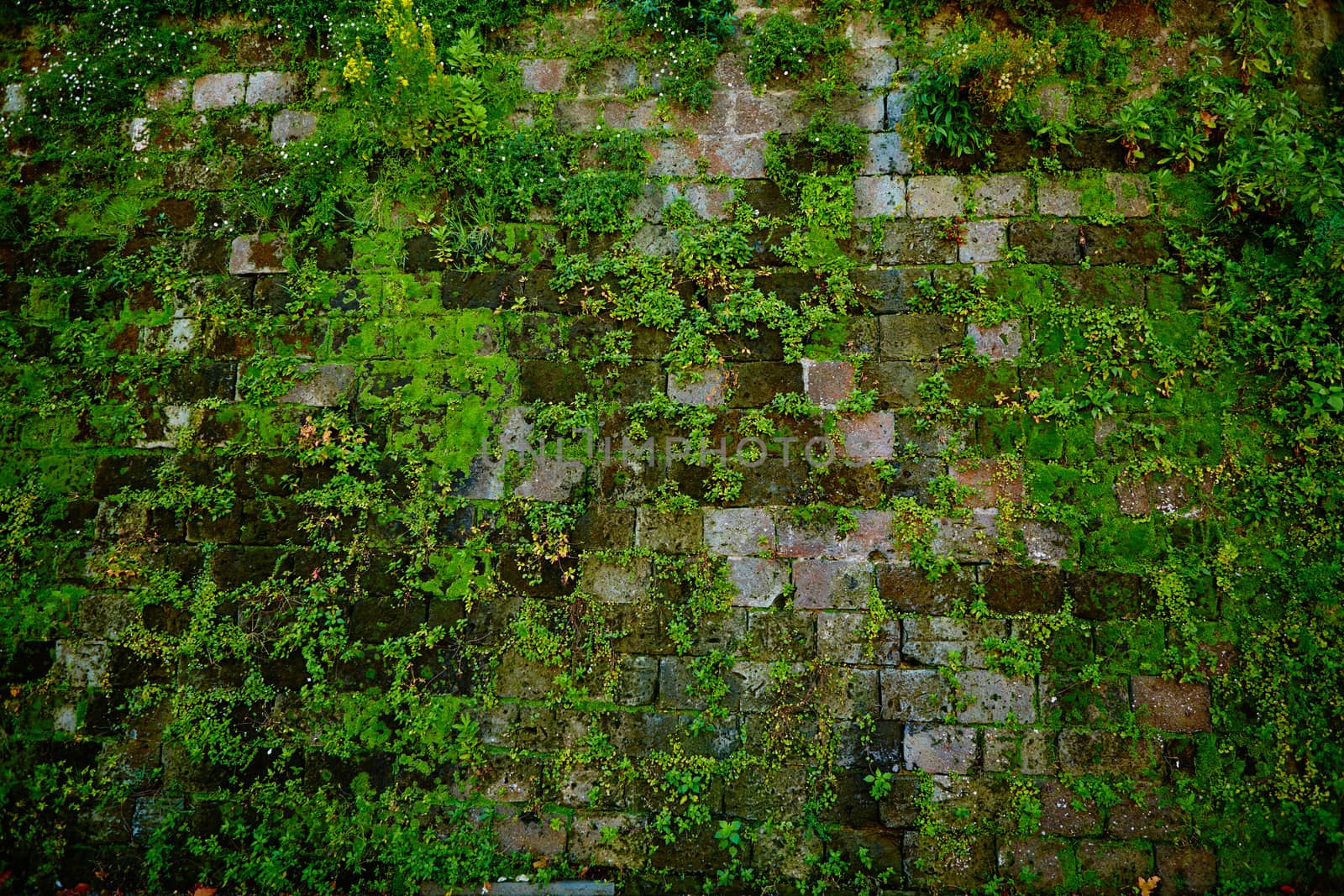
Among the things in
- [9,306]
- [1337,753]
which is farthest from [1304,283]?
[9,306]

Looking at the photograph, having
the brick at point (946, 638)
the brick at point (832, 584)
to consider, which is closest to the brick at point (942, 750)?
the brick at point (946, 638)

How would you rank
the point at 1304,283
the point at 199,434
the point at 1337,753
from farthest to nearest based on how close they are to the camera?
the point at 199,434, the point at 1304,283, the point at 1337,753

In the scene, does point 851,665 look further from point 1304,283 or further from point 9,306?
point 9,306

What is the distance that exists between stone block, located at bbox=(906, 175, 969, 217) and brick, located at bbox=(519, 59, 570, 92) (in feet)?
7.47

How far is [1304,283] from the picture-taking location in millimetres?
4113

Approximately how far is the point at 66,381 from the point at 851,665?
509cm

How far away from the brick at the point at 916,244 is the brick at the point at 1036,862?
3.29 meters

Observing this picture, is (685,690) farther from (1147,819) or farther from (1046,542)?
(1147,819)

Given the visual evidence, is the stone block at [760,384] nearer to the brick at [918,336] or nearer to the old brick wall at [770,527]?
the old brick wall at [770,527]

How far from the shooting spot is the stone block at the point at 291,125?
15.4 ft

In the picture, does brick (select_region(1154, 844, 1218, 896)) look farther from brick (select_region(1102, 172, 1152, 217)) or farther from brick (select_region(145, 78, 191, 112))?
brick (select_region(145, 78, 191, 112))

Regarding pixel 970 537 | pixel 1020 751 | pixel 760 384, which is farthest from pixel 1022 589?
pixel 760 384

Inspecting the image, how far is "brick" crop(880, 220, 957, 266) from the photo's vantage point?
437 cm

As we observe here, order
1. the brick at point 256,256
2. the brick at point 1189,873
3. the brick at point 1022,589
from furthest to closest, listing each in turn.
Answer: the brick at point 256,256
the brick at point 1022,589
the brick at point 1189,873
